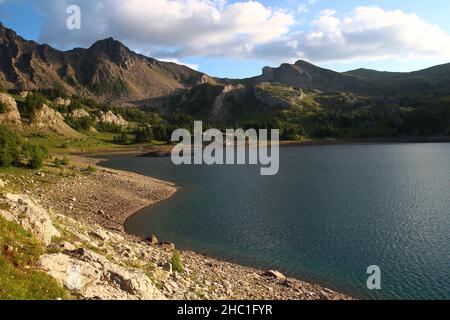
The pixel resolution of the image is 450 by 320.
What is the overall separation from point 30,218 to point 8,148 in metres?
55.9

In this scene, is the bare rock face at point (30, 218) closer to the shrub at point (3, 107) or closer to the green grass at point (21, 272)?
the green grass at point (21, 272)

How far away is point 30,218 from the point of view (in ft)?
92.8

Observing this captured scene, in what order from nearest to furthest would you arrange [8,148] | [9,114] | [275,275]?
[275,275]
[8,148]
[9,114]

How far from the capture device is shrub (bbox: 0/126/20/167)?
244ft

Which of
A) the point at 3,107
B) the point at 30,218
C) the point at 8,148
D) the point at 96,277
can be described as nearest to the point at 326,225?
the point at 96,277

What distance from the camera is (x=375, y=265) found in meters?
43.8

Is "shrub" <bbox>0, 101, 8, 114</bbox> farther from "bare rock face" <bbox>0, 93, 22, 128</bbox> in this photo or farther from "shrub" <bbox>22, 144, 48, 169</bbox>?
"shrub" <bbox>22, 144, 48, 169</bbox>

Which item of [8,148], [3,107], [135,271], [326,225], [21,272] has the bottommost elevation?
[326,225]

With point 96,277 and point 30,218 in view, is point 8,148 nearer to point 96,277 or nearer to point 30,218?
point 30,218

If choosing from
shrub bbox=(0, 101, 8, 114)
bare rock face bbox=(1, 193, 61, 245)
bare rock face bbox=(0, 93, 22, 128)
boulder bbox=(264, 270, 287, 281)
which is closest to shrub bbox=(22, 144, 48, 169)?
bare rock face bbox=(1, 193, 61, 245)

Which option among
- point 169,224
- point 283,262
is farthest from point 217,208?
point 283,262

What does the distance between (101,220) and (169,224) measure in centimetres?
988

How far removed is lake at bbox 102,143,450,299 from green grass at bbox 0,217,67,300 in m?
26.3
